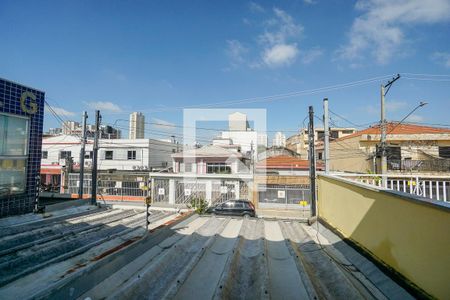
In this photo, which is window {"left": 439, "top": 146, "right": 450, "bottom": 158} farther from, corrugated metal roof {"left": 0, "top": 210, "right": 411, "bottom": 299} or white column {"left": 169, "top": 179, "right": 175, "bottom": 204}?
corrugated metal roof {"left": 0, "top": 210, "right": 411, "bottom": 299}

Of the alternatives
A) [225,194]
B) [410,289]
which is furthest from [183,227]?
[225,194]

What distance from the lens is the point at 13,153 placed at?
5.41 m

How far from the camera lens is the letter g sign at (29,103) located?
557 cm

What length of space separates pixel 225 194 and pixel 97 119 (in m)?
12.4

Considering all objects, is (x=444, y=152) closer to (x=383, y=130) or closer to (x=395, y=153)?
(x=395, y=153)

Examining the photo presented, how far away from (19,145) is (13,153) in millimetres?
240

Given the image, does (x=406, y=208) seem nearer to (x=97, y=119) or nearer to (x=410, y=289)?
(x=410, y=289)

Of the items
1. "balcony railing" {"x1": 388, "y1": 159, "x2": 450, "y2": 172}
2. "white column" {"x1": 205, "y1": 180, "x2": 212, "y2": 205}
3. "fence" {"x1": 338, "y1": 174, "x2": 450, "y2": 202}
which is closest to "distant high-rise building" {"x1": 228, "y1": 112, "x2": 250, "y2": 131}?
"white column" {"x1": 205, "y1": 180, "x2": 212, "y2": 205}

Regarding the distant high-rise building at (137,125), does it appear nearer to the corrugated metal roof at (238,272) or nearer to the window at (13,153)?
the window at (13,153)

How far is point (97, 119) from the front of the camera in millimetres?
12633

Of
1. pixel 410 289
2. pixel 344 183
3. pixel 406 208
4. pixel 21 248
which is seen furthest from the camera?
pixel 344 183

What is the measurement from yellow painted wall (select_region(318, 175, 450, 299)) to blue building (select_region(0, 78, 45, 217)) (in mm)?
6921

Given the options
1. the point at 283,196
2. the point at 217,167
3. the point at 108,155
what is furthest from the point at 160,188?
the point at 108,155

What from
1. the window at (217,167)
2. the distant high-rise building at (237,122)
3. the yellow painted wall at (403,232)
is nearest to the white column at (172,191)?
the window at (217,167)
